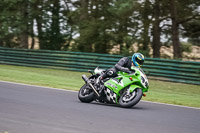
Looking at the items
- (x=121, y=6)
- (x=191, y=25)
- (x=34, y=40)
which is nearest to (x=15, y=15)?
(x=34, y=40)

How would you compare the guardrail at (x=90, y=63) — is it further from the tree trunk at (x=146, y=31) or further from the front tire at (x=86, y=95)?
the front tire at (x=86, y=95)

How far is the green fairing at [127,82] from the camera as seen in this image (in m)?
8.38

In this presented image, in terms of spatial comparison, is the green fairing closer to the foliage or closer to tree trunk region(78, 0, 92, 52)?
the foliage

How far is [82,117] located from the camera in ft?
23.1

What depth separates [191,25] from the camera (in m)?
22.1

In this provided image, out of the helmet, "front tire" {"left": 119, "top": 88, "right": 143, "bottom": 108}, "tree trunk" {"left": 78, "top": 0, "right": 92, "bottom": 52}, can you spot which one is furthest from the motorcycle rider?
"tree trunk" {"left": 78, "top": 0, "right": 92, "bottom": 52}

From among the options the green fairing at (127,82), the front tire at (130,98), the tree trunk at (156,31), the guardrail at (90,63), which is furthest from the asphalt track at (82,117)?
the tree trunk at (156,31)

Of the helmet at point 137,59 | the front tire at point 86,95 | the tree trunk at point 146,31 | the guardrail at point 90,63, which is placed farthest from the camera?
the tree trunk at point 146,31

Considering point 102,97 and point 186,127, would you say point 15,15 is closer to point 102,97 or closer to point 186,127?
point 102,97

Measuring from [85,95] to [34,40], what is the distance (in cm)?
2084

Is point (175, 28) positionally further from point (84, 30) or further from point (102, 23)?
point (84, 30)

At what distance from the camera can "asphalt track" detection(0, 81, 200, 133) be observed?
6020 mm

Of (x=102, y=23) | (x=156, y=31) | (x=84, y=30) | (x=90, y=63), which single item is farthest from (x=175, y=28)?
(x=84, y=30)

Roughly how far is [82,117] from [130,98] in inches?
72.0
